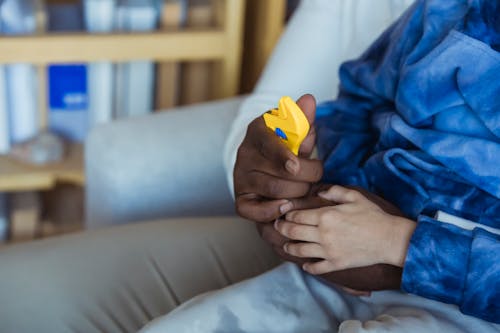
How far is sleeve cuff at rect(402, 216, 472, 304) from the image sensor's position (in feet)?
2.84

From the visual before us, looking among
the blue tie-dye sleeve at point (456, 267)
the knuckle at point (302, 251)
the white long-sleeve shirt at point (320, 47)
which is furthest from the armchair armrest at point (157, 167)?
the blue tie-dye sleeve at point (456, 267)

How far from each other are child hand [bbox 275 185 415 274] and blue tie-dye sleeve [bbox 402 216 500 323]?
0.02 meters

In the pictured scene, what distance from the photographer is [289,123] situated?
0.86 meters

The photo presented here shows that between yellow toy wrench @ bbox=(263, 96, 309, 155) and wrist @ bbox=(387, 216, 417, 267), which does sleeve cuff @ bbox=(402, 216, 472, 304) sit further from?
yellow toy wrench @ bbox=(263, 96, 309, 155)

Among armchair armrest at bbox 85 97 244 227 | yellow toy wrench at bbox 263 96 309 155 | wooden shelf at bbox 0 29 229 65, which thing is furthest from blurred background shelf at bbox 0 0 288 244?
yellow toy wrench at bbox 263 96 309 155

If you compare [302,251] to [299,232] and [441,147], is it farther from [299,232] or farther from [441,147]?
[441,147]

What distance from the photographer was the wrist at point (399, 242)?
2.91ft

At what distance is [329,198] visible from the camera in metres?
0.93

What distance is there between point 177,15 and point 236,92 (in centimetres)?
22

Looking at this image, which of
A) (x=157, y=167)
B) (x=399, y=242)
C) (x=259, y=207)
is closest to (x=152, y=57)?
(x=157, y=167)

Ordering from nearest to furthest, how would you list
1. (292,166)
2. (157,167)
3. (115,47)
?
(292,166) → (157,167) → (115,47)

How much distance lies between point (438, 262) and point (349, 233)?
0.11m

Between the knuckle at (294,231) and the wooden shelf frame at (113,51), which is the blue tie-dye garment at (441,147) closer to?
the knuckle at (294,231)

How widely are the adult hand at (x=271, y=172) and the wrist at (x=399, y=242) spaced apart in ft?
0.36
